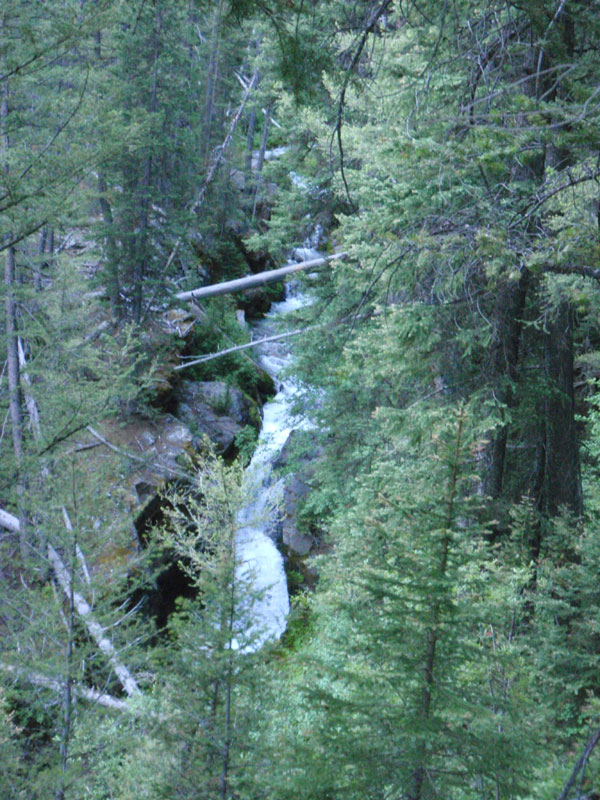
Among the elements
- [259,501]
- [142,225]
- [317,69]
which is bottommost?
[259,501]

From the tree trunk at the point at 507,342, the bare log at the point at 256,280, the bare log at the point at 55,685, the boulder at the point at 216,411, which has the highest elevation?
the bare log at the point at 256,280

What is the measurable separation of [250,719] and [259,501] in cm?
1123

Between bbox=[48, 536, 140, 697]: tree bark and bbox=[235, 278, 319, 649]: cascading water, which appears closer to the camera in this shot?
bbox=[48, 536, 140, 697]: tree bark

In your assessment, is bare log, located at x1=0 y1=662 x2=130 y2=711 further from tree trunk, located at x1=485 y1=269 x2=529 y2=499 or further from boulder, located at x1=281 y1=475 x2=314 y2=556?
boulder, located at x1=281 y1=475 x2=314 y2=556

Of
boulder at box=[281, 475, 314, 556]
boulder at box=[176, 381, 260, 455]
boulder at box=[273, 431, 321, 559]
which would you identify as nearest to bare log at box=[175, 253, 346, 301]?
boulder at box=[176, 381, 260, 455]

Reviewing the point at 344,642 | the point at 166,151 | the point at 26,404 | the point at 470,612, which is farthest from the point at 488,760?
the point at 166,151

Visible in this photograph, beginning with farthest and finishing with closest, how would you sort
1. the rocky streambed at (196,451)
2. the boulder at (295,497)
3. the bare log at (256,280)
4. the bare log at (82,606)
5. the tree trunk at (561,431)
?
the boulder at (295,497), the bare log at (256,280), the rocky streambed at (196,451), the bare log at (82,606), the tree trunk at (561,431)

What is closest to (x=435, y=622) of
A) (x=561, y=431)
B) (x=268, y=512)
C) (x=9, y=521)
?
(x=561, y=431)

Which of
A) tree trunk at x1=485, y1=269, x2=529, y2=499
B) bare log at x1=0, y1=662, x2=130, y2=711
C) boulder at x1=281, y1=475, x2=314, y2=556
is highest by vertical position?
tree trunk at x1=485, y1=269, x2=529, y2=499

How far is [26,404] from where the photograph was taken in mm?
12125

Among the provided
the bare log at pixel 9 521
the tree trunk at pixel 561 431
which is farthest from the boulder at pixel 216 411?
the tree trunk at pixel 561 431

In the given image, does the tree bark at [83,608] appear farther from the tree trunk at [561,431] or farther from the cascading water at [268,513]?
the tree trunk at [561,431]

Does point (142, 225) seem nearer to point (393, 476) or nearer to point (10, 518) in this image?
point (10, 518)

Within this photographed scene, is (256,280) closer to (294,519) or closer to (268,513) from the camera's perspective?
(268,513)
